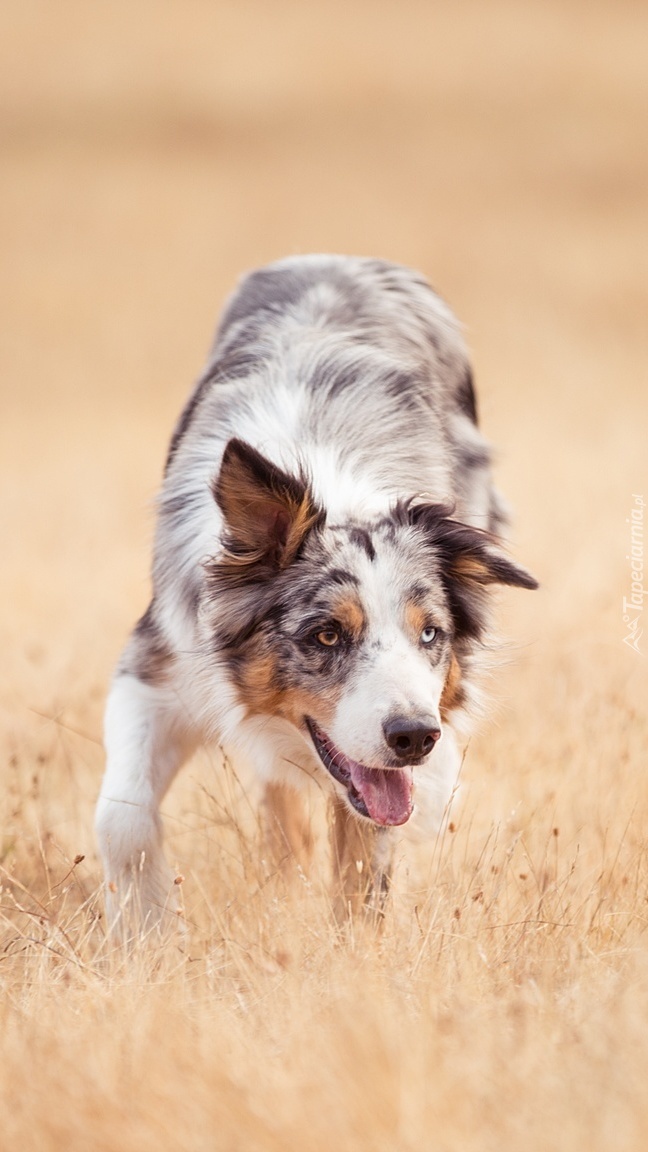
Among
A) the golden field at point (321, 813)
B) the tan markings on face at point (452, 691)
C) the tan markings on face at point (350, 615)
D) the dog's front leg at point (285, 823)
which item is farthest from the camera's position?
the dog's front leg at point (285, 823)

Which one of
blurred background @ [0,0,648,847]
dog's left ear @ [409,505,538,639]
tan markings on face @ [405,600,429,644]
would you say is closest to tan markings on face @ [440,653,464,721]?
dog's left ear @ [409,505,538,639]

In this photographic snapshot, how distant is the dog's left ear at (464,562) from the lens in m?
4.32

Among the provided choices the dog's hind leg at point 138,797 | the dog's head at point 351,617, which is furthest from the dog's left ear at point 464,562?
the dog's hind leg at point 138,797

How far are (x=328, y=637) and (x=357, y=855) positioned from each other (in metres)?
1.04

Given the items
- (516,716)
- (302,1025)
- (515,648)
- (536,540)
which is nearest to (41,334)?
(536,540)

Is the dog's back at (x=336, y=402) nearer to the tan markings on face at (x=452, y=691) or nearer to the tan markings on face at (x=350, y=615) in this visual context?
the tan markings on face at (x=350, y=615)

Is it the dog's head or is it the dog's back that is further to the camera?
the dog's back

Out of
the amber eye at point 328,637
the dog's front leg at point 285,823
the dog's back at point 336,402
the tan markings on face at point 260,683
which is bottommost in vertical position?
the dog's front leg at point 285,823

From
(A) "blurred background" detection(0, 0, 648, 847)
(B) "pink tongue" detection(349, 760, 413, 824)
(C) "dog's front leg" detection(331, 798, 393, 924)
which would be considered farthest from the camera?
Result: (A) "blurred background" detection(0, 0, 648, 847)

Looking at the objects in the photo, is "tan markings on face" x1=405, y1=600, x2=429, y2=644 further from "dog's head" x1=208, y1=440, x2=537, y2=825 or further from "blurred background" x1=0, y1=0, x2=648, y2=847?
"blurred background" x1=0, y1=0, x2=648, y2=847

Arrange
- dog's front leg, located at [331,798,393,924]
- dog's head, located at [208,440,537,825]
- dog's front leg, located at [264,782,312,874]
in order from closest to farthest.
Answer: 1. dog's head, located at [208,440,537,825]
2. dog's front leg, located at [331,798,393,924]
3. dog's front leg, located at [264,782,312,874]

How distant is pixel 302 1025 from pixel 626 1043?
78 centimetres

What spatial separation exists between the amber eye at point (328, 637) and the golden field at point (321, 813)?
83 centimetres

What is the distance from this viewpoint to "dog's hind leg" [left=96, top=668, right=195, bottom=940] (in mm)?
4434
